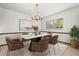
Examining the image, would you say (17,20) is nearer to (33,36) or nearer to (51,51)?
(33,36)

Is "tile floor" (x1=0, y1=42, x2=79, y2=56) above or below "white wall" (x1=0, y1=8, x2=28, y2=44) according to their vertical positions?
below

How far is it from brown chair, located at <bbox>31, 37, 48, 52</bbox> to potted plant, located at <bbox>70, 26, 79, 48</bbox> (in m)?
0.44

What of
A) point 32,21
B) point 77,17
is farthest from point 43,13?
point 77,17

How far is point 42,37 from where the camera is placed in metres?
1.88

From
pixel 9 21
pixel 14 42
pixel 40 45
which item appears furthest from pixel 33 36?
pixel 9 21

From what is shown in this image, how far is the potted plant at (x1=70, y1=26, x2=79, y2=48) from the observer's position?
1.82m

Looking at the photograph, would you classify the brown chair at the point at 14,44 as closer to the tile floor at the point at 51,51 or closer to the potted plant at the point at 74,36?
the tile floor at the point at 51,51

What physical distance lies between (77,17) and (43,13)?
1.91 ft

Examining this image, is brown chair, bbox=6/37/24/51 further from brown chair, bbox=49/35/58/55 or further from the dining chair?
brown chair, bbox=49/35/58/55

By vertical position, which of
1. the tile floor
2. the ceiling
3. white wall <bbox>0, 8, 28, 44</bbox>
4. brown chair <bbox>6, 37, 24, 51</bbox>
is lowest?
the tile floor

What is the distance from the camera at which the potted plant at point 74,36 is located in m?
1.82

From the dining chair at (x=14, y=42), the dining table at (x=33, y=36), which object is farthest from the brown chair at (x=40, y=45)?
the dining chair at (x=14, y=42)

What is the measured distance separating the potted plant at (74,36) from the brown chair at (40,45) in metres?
0.44

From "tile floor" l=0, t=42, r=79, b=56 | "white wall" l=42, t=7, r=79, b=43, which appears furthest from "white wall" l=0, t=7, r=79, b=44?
"tile floor" l=0, t=42, r=79, b=56
